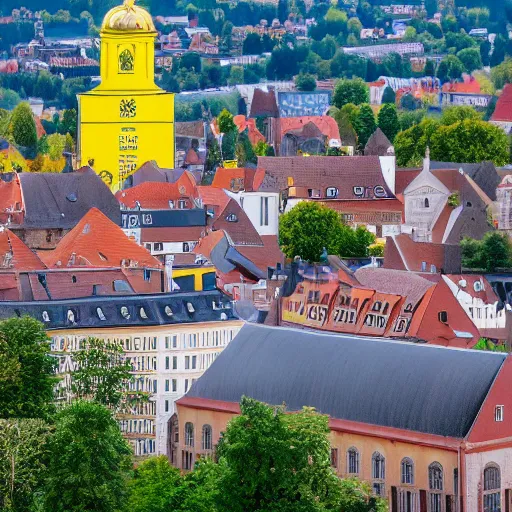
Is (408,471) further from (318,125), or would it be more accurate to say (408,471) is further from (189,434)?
(318,125)

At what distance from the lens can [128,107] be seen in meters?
135

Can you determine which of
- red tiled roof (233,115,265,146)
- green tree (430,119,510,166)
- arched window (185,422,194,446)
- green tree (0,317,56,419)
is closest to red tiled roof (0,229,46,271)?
arched window (185,422,194,446)

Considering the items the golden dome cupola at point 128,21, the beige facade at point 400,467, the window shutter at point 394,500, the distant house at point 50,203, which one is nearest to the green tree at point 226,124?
the golden dome cupola at point 128,21

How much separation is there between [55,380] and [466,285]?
92.7 feet

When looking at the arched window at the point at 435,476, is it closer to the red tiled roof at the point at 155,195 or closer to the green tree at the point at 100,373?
the green tree at the point at 100,373

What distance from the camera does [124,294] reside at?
91.6 meters

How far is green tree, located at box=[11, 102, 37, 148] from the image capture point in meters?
175

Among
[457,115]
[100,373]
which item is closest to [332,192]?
[457,115]

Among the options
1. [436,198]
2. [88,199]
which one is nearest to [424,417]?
[88,199]

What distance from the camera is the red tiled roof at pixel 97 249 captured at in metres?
101

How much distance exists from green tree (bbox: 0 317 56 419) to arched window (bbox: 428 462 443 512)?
9.94m

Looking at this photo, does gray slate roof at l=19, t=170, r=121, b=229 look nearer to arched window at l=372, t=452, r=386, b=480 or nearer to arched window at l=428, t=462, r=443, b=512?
arched window at l=372, t=452, r=386, b=480

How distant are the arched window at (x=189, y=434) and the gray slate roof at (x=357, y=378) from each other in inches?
37.4

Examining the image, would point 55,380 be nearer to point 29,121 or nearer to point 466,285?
point 466,285
